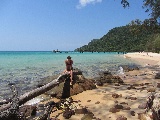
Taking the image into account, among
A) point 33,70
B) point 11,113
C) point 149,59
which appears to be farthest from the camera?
point 149,59

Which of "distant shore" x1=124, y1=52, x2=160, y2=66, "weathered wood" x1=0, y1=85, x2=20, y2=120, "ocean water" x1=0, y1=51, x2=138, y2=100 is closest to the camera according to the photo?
"weathered wood" x1=0, y1=85, x2=20, y2=120

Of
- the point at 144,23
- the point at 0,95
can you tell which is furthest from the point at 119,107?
the point at 144,23

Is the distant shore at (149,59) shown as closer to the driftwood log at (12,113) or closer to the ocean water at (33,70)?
the ocean water at (33,70)

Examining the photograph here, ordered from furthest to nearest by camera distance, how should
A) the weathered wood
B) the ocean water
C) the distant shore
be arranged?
the distant shore, the ocean water, the weathered wood

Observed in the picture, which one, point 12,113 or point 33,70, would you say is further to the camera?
point 33,70

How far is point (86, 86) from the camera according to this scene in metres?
13.2

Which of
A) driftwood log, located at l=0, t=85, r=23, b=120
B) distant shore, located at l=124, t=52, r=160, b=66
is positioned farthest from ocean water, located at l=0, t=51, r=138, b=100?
driftwood log, located at l=0, t=85, r=23, b=120

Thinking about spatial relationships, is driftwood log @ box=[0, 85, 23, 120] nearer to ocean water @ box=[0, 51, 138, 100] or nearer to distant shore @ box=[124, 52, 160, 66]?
ocean water @ box=[0, 51, 138, 100]

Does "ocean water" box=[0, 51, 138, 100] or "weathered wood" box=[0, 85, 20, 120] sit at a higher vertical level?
"weathered wood" box=[0, 85, 20, 120]

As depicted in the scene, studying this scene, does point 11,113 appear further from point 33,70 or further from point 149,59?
point 149,59

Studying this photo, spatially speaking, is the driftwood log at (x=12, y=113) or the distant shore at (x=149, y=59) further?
the distant shore at (x=149, y=59)

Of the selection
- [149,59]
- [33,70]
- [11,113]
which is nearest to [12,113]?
[11,113]

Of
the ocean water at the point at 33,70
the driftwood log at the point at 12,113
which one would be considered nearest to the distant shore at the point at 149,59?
the ocean water at the point at 33,70

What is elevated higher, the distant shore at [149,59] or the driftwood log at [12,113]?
the driftwood log at [12,113]
